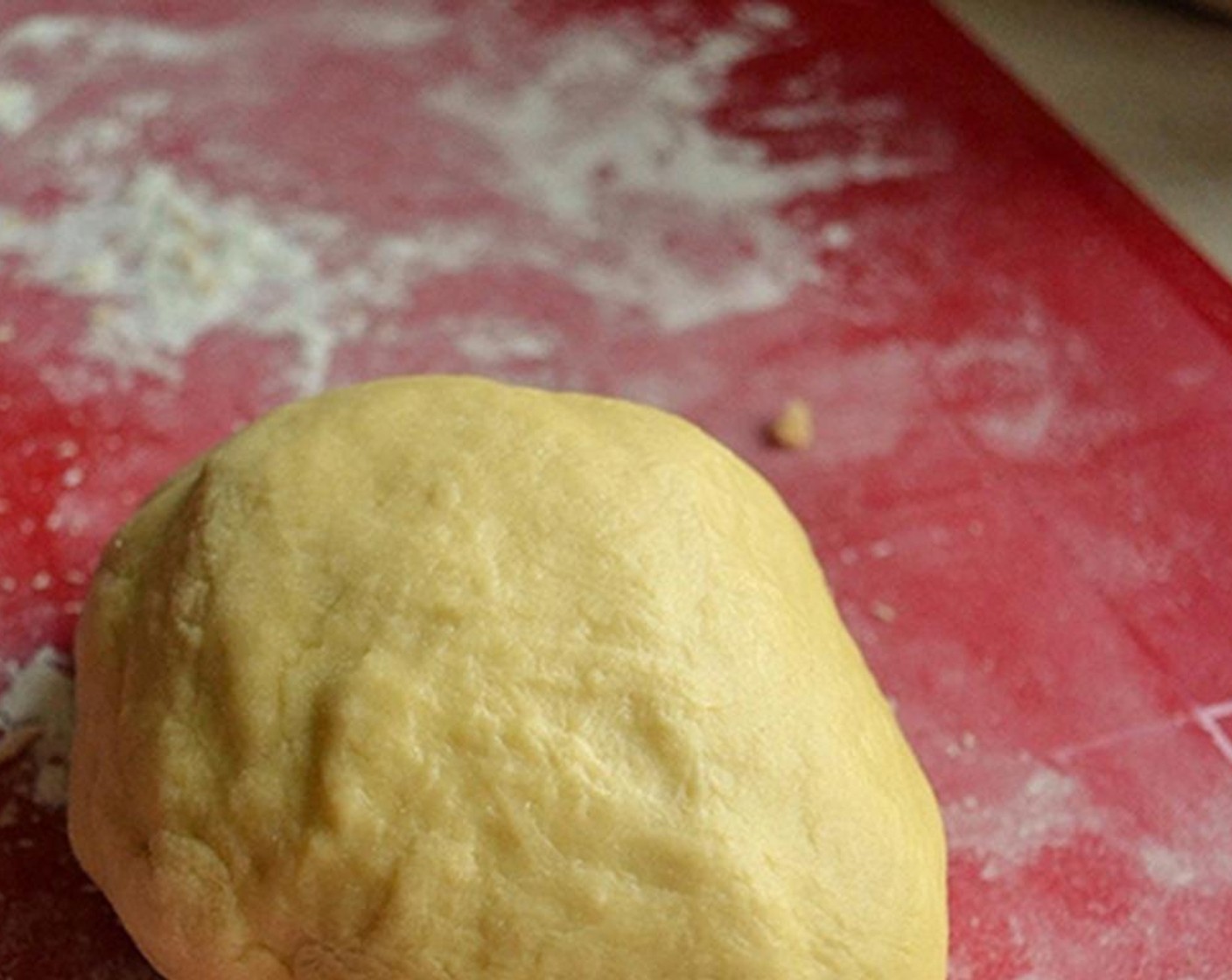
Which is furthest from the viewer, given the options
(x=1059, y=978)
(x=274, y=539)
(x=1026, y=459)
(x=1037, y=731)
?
(x=1026, y=459)

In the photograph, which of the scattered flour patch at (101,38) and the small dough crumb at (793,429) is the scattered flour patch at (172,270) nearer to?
the scattered flour patch at (101,38)

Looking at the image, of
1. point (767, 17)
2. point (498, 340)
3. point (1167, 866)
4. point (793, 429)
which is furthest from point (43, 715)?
point (767, 17)

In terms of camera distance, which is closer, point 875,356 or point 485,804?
point 485,804

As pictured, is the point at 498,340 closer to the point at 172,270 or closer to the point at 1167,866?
the point at 172,270

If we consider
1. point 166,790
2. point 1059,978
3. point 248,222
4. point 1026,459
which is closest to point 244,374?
point 248,222

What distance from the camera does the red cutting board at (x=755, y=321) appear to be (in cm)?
146

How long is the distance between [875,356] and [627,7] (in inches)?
31.6

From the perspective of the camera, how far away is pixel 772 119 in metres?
2.20

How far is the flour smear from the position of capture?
1882mm

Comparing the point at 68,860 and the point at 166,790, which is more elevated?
the point at 166,790

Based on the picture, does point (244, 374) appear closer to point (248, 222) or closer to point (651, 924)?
point (248, 222)

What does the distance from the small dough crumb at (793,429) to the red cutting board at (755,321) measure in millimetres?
26

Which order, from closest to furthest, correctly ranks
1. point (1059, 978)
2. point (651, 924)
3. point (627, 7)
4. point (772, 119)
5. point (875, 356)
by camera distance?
point (651, 924)
point (1059, 978)
point (875, 356)
point (772, 119)
point (627, 7)

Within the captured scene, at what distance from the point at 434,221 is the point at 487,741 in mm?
1071
